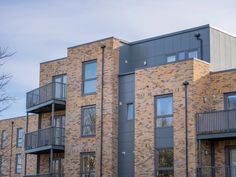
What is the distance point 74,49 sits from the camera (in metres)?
32.7

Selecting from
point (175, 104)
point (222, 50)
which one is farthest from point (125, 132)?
point (222, 50)

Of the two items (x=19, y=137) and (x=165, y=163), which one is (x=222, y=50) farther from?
(x=19, y=137)

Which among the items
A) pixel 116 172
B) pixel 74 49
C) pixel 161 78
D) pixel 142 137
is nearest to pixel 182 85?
pixel 161 78

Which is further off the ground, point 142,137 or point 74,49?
point 74,49

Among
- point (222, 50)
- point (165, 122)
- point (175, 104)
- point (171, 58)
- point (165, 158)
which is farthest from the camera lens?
point (171, 58)

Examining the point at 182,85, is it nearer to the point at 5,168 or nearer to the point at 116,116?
the point at 116,116

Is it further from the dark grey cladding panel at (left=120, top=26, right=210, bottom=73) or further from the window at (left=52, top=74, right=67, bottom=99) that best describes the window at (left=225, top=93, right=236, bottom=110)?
the window at (left=52, top=74, right=67, bottom=99)

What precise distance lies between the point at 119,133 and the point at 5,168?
1732 cm

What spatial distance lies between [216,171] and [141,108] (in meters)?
4.88

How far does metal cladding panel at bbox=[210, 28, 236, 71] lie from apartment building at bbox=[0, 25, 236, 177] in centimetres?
5

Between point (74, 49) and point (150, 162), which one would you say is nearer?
point (150, 162)

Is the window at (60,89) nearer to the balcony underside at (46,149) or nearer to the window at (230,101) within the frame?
the balcony underside at (46,149)

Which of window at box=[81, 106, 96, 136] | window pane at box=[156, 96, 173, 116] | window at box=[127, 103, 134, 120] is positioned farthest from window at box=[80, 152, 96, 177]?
window pane at box=[156, 96, 173, 116]

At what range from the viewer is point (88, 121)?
31312mm
